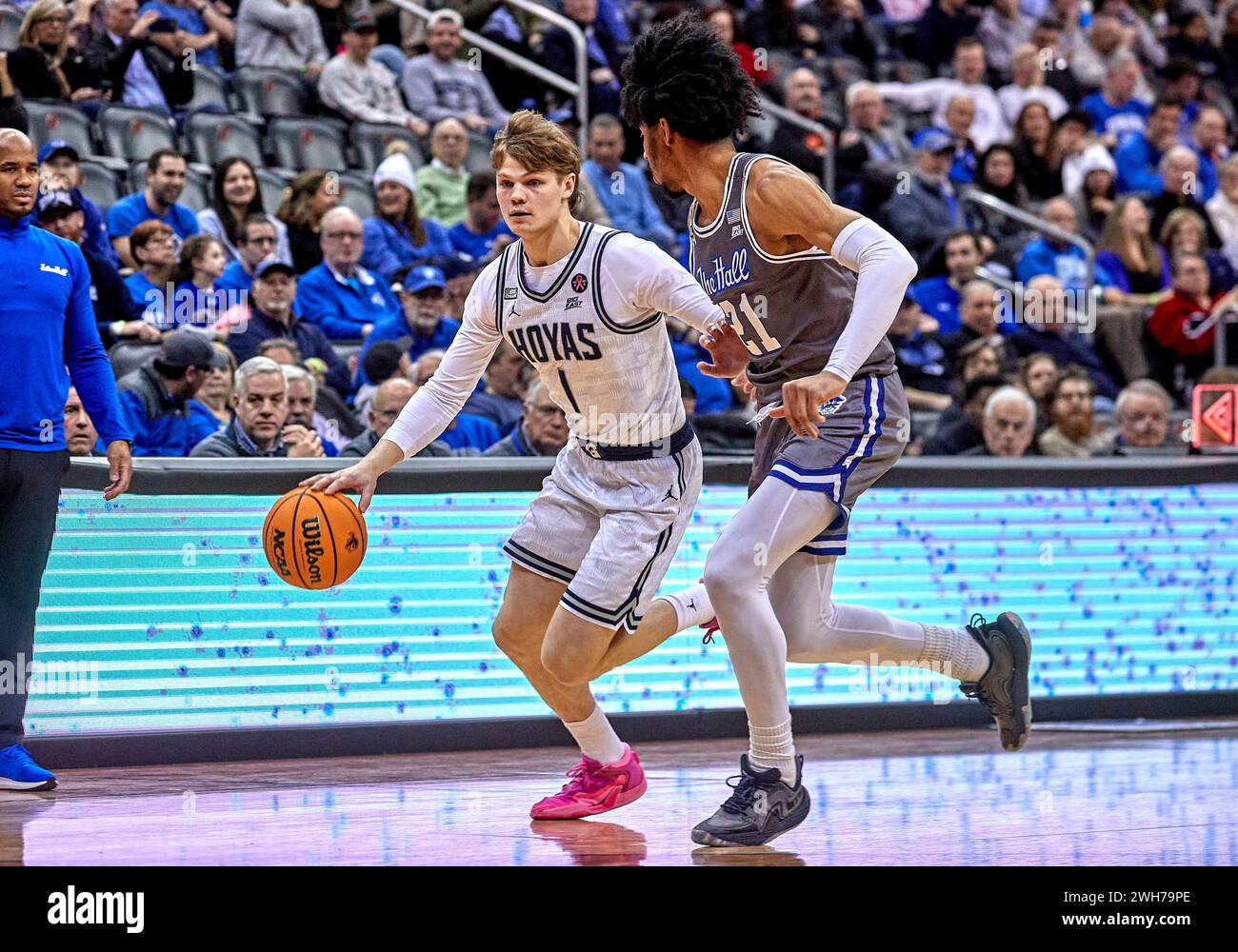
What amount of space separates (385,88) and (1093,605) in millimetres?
5892

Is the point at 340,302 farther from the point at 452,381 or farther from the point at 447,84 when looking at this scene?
the point at 452,381

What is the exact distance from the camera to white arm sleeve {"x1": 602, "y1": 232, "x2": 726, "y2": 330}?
496cm

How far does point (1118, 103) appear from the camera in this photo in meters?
15.8

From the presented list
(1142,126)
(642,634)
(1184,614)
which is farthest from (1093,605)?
(1142,126)

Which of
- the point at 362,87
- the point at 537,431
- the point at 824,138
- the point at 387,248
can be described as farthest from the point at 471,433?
the point at 824,138

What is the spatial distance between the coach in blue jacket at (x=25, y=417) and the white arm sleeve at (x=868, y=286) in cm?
287

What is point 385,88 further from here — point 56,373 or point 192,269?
point 56,373

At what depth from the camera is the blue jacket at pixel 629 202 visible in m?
11.5

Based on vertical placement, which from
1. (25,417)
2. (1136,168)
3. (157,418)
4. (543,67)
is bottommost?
(157,418)

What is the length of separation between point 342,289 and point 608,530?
16.0 feet

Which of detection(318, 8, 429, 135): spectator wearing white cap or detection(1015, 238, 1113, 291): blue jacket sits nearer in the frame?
detection(318, 8, 429, 135): spectator wearing white cap

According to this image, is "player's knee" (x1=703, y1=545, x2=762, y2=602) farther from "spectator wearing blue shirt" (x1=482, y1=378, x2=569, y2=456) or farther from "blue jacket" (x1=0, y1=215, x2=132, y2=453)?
"spectator wearing blue shirt" (x1=482, y1=378, x2=569, y2=456)

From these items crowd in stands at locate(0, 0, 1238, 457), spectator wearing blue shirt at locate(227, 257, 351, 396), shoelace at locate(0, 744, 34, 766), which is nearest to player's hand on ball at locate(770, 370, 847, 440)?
shoelace at locate(0, 744, 34, 766)

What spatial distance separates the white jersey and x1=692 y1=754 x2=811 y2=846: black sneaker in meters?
1.10
